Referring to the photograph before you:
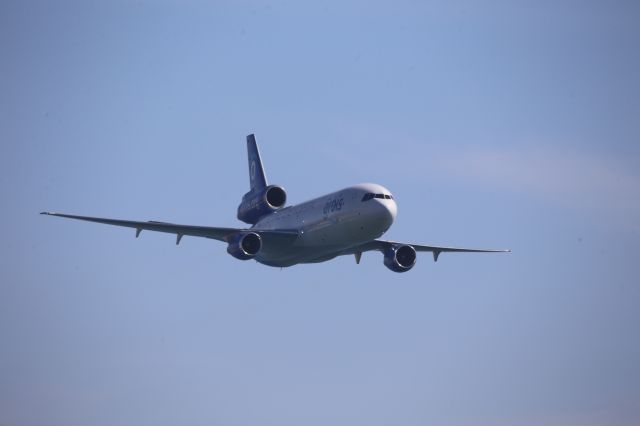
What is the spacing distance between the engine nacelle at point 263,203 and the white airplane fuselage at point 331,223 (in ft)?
14.1

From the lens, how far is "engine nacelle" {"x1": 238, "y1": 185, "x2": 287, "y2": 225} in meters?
93.8

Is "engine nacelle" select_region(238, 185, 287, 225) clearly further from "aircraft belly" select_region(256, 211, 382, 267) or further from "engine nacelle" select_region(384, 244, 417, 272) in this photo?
"engine nacelle" select_region(384, 244, 417, 272)

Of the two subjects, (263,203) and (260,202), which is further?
(260,202)

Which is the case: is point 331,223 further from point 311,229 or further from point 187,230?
point 187,230

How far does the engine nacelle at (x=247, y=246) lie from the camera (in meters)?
84.6

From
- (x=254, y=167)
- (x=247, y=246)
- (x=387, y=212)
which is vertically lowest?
(x=247, y=246)

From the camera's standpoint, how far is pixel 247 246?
84875 mm

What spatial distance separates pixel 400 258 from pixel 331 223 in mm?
10418

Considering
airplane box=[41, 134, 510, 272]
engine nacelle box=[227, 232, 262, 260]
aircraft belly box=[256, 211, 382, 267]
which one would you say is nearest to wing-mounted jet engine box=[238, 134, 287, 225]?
airplane box=[41, 134, 510, 272]

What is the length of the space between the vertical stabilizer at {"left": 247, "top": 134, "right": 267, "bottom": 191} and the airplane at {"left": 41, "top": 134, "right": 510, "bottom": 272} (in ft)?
16.8

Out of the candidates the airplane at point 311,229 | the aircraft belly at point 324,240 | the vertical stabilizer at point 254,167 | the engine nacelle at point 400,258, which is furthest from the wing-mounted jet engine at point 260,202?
the engine nacelle at point 400,258

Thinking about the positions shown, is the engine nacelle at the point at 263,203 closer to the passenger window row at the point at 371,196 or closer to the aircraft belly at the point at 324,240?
the aircraft belly at the point at 324,240

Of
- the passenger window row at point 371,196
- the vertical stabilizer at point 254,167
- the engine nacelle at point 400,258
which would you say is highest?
the vertical stabilizer at point 254,167

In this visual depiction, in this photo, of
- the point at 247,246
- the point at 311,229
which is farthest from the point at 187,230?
the point at 311,229
